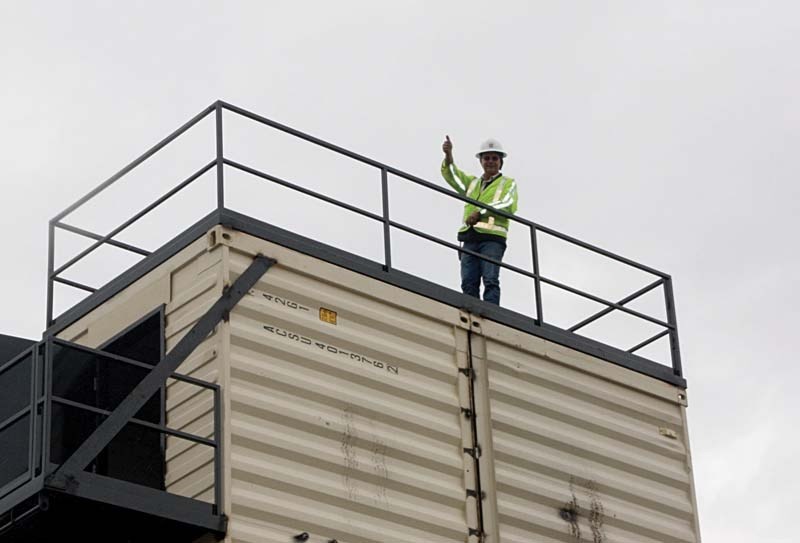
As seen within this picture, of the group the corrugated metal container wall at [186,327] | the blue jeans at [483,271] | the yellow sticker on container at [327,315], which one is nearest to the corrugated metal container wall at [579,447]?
the blue jeans at [483,271]

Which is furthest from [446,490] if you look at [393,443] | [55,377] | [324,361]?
[55,377]

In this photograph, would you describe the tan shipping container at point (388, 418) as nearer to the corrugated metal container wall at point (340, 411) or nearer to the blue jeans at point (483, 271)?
the corrugated metal container wall at point (340, 411)

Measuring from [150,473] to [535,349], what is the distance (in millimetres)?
3977

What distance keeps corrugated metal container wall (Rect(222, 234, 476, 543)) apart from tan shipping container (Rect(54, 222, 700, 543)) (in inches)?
0.5

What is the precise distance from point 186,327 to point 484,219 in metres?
4.52

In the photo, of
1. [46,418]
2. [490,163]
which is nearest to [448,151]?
[490,163]

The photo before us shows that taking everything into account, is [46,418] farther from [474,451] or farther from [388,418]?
[474,451]

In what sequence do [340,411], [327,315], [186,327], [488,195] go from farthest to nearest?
[488,195]
[327,315]
[340,411]
[186,327]

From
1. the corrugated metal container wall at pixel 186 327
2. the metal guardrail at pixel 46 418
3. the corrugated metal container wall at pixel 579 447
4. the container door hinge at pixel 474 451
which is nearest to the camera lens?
the metal guardrail at pixel 46 418

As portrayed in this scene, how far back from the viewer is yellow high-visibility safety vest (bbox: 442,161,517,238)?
17.6 metres

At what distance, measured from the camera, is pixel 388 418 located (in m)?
14.5

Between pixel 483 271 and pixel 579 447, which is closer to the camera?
pixel 579 447

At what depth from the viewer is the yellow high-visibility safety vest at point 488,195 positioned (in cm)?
1761

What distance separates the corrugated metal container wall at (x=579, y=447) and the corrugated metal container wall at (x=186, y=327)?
2.80 m
